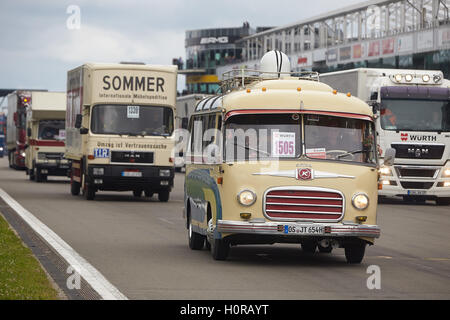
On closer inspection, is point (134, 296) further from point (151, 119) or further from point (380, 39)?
point (380, 39)

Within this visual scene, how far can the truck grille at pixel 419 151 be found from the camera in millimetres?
31188

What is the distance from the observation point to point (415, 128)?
3112cm

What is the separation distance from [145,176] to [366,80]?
695cm

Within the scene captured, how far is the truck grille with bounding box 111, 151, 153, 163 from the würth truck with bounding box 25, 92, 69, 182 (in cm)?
1370

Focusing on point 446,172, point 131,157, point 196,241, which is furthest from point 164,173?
point 196,241

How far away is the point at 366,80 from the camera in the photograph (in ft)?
105

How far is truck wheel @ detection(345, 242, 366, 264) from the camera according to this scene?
14898 mm

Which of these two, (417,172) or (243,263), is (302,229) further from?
(417,172)

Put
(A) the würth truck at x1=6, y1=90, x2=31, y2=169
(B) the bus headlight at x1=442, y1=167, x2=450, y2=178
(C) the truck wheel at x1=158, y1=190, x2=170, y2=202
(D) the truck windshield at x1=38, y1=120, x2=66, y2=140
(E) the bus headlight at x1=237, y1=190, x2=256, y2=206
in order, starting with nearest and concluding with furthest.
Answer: (E) the bus headlight at x1=237, y1=190, x2=256, y2=206 < (C) the truck wheel at x1=158, y1=190, x2=170, y2=202 < (B) the bus headlight at x1=442, y1=167, x2=450, y2=178 < (D) the truck windshield at x1=38, y1=120, x2=66, y2=140 < (A) the würth truck at x1=6, y1=90, x2=31, y2=169

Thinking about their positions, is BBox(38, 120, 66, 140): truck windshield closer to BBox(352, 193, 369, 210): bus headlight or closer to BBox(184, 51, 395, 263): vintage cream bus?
BBox(184, 51, 395, 263): vintage cream bus

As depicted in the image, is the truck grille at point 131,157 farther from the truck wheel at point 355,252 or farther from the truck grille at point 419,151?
the truck wheel at point 355,252

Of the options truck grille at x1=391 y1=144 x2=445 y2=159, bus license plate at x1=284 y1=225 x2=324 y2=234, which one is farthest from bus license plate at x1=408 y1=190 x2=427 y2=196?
bus license plate at x1=284 y1=225 x2=324 y2=234

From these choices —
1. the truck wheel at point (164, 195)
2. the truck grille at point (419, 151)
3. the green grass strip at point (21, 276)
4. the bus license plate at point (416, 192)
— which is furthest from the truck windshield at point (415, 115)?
the green grass strip at point (21, 276)
